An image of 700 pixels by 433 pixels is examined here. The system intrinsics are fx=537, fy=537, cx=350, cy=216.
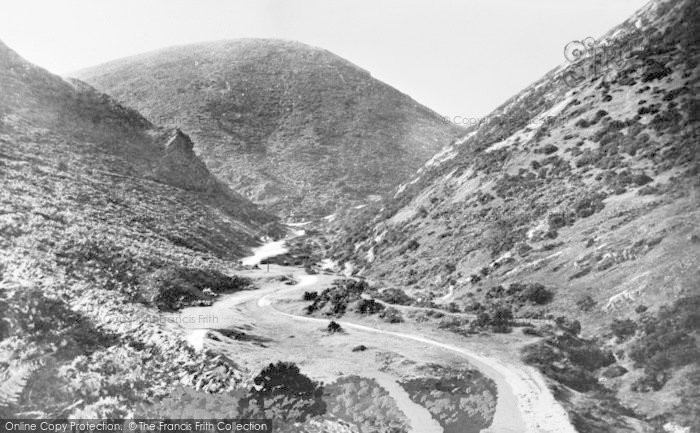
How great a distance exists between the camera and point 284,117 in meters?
147

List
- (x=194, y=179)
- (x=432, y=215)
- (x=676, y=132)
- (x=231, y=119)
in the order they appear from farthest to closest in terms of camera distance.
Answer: (x=231, y=119)
(x=194, y=179)
(x=432, y=215)
(x=676, y=132)

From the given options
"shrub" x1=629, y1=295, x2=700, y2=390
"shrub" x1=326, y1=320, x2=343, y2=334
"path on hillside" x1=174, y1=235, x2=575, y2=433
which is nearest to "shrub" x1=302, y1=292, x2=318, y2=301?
"path on hillside" x1=174, y1=235, x2=575, y2=433

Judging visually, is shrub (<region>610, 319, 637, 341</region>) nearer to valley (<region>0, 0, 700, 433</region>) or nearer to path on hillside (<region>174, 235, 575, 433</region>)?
valley (<region>0, 0, 700, 433</region>)

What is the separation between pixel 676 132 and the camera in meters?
42.1

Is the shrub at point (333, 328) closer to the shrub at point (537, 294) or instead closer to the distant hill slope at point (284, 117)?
the shrub at point (537, 294)

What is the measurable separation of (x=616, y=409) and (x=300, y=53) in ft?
551

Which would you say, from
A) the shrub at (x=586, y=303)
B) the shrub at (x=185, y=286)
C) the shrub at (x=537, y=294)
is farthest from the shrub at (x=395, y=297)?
the shrub at (x=185, y=286)

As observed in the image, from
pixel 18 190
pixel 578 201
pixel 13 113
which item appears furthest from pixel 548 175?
pixel 13 113

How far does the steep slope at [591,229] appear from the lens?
24531 mm

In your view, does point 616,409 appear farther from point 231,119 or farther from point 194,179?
point 231,119

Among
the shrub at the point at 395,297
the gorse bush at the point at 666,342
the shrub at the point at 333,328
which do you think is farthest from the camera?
the shrub at the point at 395,297

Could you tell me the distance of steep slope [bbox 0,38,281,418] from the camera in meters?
16.4

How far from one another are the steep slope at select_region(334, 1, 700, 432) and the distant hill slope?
48448 millimetres

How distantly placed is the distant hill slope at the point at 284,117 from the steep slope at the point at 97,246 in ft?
83.3
